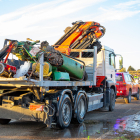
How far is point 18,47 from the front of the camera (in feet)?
21.6

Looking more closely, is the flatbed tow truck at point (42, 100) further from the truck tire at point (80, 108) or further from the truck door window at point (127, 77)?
the truck door window at point (127, 77)

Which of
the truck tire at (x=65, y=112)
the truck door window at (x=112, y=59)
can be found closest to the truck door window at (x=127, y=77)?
the truck door window at (x=112, y=59)

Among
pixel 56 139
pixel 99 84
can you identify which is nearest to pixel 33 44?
pixel 56 139

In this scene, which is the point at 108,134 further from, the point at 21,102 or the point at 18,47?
the point at 18,47

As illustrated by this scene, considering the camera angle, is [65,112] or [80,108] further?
[80,108]

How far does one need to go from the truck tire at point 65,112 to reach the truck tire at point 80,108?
2.00ft

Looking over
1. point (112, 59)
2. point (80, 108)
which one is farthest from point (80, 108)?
point (112, 59)

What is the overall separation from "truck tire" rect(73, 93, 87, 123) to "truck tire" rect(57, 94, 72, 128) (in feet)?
2.00

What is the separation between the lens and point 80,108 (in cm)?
867

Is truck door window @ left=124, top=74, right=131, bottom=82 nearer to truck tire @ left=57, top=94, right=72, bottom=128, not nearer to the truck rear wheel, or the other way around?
the truck rear wheel

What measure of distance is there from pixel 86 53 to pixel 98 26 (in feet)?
6.19

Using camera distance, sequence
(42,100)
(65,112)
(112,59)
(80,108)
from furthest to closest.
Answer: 1. (112,59)
2. (80,108)
3. (65,112)
4. (42,100)

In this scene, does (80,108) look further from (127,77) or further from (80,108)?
(127,77)

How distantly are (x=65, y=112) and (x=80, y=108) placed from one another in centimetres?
132
